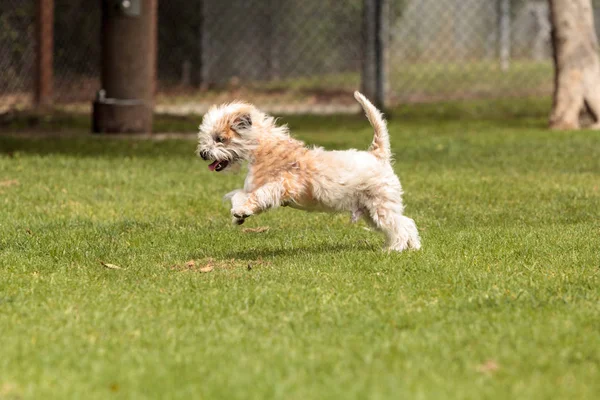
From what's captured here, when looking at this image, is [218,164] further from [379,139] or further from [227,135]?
[379,139]

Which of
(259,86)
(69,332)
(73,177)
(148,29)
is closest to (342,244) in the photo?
(69,332)

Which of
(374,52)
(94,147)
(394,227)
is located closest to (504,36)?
(374,52)

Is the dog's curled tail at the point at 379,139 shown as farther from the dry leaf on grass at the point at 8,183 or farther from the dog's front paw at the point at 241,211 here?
the dry leaf on grass at the point at 8,183

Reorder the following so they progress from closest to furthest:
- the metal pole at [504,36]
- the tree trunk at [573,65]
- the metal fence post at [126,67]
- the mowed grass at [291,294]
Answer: the mowed grass at [291,294] → the metal fence post at [126,67] → the tree trunk at [573,65] → the metal pole at [504,36]

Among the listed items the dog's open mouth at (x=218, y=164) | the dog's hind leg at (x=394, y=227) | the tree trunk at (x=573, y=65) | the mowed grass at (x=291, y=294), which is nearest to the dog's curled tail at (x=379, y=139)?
the dog's hind leg at (x=394, y=227)

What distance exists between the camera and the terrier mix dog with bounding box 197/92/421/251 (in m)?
6.29

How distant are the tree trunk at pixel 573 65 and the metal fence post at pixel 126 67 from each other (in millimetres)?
5261

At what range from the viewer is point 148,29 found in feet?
43.7

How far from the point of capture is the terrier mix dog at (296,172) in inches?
248

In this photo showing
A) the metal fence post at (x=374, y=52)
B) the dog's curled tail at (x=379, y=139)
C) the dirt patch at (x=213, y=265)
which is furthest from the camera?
the metal fence post at (x=374, y=52)

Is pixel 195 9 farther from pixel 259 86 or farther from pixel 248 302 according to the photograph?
pixel 248 302

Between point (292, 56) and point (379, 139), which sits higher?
point (379, 139)

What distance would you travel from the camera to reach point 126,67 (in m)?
13.2

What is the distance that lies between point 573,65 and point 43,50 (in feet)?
23.7
